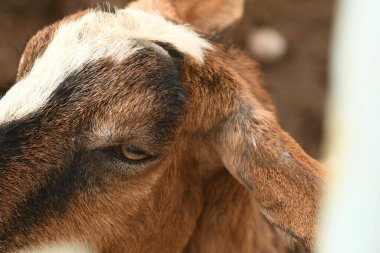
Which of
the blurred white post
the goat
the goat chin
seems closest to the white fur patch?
the goat

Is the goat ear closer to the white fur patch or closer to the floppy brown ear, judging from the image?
the white fur patch

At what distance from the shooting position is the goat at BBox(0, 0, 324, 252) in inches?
121

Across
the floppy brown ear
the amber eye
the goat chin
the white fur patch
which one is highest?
the floppy brown ear

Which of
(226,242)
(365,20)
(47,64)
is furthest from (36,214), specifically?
(365,20)

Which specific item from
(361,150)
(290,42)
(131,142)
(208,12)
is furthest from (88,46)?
(290,42)

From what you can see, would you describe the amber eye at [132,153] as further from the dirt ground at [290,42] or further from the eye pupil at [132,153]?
the dirt ground at [290,42]

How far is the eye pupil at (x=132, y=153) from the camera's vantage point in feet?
10.4

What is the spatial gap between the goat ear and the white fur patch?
1.39ft

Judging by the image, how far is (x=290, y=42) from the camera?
7.71m

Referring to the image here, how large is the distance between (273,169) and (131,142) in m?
0.70

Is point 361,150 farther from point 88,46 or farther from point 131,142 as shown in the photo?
point 88,46

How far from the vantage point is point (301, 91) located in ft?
24.7

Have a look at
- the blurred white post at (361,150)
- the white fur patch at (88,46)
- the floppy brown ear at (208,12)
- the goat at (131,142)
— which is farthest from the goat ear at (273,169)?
the blurred white post at (361,150)

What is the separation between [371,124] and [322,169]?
5.23ft
